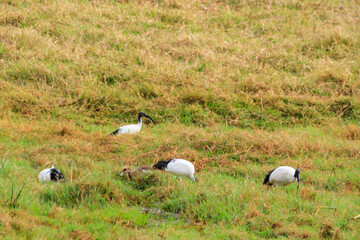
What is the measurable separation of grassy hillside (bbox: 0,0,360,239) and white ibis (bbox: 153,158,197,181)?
0.77 feet

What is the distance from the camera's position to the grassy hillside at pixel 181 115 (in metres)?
5.32

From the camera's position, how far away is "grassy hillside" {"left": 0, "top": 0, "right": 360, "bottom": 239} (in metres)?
5.32

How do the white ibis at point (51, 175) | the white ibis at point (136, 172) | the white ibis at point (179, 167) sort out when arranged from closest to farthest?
the white ibis at point (51, 175)
the white ibis at point (136, 172)
the white ibis at point (179, 167)

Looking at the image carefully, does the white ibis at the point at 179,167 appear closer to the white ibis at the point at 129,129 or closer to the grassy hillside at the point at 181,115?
the grassy hillside at the point at 181,115

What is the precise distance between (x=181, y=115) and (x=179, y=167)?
3.51m

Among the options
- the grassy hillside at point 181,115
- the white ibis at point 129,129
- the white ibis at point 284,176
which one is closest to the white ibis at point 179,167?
the grassy hillside at point 181,115

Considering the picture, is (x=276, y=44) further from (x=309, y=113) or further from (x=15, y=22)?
(x=15, y=22)

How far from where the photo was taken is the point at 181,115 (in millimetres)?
10148

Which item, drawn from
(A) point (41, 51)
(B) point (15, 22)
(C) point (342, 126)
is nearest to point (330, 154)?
(C) point (342, 126)

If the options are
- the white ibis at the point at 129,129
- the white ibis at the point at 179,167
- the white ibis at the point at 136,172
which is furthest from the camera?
the white ibis at the point at 129,129

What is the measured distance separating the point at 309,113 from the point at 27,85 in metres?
5.66

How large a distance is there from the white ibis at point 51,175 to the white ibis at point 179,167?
51.2 inches

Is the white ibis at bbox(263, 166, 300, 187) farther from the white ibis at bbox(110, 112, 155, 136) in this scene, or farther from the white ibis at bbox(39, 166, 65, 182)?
the white ibis at bbox(110, 112, 155, 136)

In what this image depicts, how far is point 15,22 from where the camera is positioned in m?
13.0
